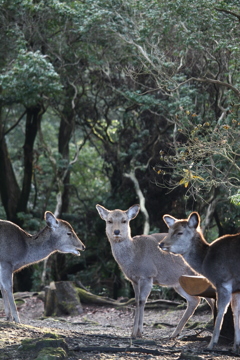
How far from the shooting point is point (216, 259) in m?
8.46

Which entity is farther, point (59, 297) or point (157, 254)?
point (59, 297)

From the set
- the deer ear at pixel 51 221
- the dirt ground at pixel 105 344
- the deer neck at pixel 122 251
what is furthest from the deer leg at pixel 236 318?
the deer ear at pixel 51 221

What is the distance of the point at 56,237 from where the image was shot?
1066cm

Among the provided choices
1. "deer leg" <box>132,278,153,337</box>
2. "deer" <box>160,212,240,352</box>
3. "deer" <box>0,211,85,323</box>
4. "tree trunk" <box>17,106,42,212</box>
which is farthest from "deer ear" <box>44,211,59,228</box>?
"tree trunk" <box>17,106,42,212</box>

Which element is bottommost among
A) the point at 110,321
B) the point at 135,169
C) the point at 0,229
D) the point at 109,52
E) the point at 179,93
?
the point at 110,321

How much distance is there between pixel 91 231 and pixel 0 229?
1181cm

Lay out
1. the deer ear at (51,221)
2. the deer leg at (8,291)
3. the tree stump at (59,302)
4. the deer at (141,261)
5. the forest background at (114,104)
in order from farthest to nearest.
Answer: the forest background at (114,104) < the tree stump at (59,302) < the deer ear at (51,221) < the deer at (141,261) < the deer leg at (8,291)

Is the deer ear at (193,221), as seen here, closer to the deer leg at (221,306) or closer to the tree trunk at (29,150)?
the deer leg at (221,306)

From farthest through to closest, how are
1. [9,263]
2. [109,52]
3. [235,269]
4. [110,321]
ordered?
[109,52] → [110,321] → [9,263] → [235,269]

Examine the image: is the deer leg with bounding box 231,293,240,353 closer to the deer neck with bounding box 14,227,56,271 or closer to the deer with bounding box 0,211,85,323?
the deer with bounding box 0,211,85,323

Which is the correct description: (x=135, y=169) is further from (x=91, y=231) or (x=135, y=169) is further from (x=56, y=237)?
(x=56, y=237)

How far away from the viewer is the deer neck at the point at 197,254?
870cm

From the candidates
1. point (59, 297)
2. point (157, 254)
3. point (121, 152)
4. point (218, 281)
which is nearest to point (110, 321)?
point (59, 297)

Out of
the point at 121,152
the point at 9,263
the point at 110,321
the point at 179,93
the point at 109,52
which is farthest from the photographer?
the point at 121,152
